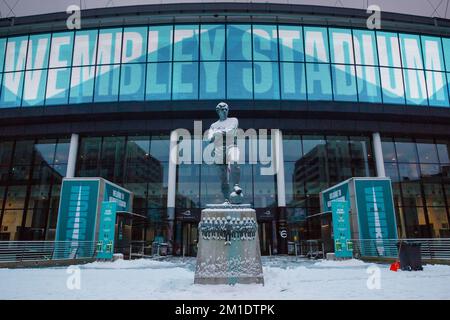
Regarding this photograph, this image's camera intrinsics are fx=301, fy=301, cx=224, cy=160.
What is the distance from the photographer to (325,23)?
84.3ft

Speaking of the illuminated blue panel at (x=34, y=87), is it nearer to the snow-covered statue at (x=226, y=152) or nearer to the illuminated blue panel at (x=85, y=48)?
the illuminated blue panel at (x=85, y=48)

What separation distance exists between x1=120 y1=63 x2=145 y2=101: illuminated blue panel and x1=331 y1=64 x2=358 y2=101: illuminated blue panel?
15.8m

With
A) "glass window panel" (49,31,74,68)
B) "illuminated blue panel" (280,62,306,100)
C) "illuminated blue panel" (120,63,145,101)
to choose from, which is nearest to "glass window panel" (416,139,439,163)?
"illuminated blue panel" (280,62,306,100)

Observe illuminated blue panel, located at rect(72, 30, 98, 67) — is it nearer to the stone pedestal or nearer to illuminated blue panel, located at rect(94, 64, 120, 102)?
illuminated blue panel, located at rect(94, 64, 120, 102)

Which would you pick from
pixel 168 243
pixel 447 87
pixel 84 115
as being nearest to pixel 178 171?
pixel 168 243

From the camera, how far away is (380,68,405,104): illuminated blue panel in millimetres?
24781

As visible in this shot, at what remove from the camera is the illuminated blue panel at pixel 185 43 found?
2528cm

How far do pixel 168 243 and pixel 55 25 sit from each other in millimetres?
20672

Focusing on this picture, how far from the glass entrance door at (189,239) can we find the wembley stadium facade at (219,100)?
3.2 inches

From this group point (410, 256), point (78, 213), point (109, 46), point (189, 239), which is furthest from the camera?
point (109, 46)

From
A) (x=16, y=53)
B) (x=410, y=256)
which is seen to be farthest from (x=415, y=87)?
(x=16, y=53)

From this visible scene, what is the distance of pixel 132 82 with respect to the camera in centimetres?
2475

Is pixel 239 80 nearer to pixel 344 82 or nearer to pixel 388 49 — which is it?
pixel 344 82

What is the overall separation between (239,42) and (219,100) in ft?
19.1
